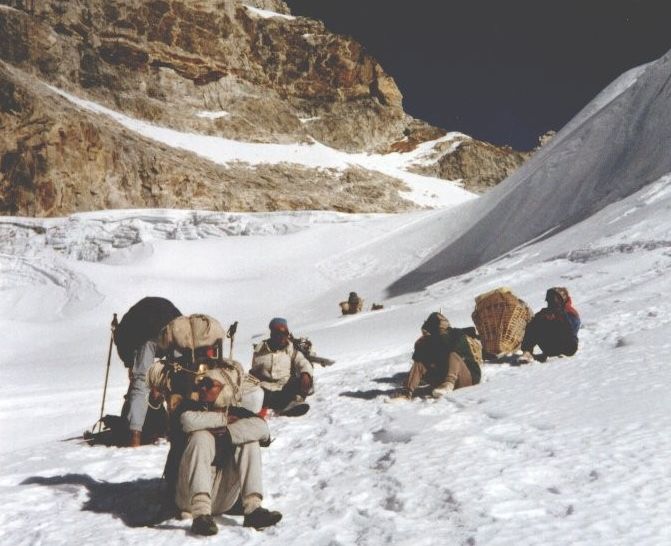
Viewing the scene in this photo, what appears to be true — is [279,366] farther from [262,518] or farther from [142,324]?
[262,518]

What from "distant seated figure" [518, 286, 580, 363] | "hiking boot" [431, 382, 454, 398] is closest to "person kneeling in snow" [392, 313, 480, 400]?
"hiking boot" [431, 382, 454, 398]

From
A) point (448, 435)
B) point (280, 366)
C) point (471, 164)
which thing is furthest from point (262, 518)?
point (471, 164)

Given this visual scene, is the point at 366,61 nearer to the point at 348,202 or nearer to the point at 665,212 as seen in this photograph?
the point at 348,202

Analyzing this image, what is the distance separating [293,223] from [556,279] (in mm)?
24795

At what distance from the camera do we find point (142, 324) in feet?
16.8

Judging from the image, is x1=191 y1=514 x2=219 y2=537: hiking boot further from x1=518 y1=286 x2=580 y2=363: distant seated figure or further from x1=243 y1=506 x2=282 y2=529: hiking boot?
x1=518 y1=286 x2=580 y2=363: distant seated figure

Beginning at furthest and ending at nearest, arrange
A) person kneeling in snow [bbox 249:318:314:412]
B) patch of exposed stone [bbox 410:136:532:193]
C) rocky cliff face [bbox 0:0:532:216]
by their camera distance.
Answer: patch of exposed stone [bbox 410:136:532:193] < rocky cliff face [bbox 0:0:532:216] < person kneeling in snow [bbox 249:318:314:412]

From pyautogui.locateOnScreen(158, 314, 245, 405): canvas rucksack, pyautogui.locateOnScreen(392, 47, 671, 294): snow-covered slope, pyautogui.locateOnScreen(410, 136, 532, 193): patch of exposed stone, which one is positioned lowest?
pyautogui.locateOnScreen(158, 314, 245, 405): canvas rucksack

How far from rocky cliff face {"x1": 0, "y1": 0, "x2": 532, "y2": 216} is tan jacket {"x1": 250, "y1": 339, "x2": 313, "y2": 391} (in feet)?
146

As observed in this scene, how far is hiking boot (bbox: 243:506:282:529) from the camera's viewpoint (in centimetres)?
283

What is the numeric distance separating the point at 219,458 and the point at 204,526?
14.4 inches

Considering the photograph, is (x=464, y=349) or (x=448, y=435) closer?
(x=448, y=435)

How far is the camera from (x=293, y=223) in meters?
35.1

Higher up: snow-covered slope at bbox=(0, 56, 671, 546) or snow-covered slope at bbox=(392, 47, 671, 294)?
snow-covered slope at bbox=(392, 47, 671, 294)
